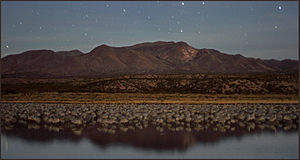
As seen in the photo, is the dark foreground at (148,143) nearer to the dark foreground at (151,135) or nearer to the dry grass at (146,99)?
the dark foreground at (151,135)

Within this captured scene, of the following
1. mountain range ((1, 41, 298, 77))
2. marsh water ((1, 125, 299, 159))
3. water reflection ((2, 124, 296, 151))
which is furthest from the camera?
mountain range ((1, 41, 298, 77))

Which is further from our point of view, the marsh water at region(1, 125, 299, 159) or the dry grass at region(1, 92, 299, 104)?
the dry grass at region(1, 92, 299, 104)

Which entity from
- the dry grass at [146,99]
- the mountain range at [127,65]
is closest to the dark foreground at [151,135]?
the dry grass at [146,99]

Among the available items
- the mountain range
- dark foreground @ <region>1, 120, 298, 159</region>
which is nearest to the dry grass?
dark foreground @ <region>1, 120, 298, 159</region>

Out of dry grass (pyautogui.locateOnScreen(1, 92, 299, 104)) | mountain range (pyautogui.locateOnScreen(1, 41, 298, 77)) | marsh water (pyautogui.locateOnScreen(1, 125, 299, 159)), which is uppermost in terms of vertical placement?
mountain range (pyautogui.locateOnScreen(1, 41, 298, 77))

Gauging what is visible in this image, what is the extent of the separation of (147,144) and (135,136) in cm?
181

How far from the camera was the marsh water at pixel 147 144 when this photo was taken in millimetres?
15000

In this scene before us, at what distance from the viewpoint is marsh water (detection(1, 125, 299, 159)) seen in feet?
49.2

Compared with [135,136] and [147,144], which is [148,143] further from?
[135,136]

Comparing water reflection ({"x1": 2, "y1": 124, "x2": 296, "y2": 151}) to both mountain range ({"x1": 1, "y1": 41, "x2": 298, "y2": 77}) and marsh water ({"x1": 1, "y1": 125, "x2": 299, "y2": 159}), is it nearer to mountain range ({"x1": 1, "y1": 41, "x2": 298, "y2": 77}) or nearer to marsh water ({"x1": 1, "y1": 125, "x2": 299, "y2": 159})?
marsh water ({"x1": 1, "y1": 125, "x2": 299, "y2": 159})

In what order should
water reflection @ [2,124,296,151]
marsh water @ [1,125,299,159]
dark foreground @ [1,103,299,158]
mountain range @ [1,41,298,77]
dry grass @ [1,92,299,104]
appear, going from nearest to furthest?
1. marsh water @ [1,125,299,159]
2. dark foreground @ [1,103,299,158]
3. water reflection @ [2,124,296,151]
4. dry grass @ [1,92,299,104]
5. mountain range @ [1,41,298,77]

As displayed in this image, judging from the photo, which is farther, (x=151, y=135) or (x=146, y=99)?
(x=146, y=99)

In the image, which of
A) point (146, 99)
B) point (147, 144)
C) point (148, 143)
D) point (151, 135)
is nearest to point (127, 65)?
Result: point (146, 99)

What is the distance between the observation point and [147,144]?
1642 centimetres
